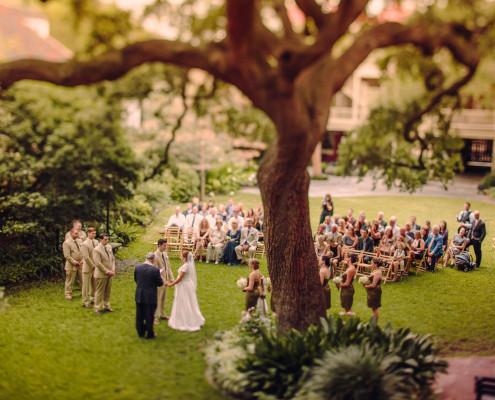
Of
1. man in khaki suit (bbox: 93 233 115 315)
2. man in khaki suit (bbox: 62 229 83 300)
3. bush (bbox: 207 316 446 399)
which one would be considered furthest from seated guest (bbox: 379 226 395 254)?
man in khaki suit (bbox: 62 229 83 300)

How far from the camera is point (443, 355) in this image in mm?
9164

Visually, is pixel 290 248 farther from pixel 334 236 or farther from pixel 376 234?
pixel 376 234

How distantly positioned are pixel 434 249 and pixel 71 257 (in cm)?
1008

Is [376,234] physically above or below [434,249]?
above

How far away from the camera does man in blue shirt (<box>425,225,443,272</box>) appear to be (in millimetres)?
14414

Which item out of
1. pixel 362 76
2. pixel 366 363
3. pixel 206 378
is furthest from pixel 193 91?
pixel 362 76

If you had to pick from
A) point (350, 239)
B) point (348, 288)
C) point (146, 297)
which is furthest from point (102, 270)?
point (350, 239)

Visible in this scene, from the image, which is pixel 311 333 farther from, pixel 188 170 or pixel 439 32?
pixel 188 170

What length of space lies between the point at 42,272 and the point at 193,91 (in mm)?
7335

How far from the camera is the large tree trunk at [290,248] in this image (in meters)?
8.80

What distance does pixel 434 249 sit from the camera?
14461mm

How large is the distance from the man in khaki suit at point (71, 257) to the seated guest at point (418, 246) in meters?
9.26

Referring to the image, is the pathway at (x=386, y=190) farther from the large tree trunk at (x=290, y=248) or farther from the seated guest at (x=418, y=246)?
the large tree trunk at (x=290, y=248)

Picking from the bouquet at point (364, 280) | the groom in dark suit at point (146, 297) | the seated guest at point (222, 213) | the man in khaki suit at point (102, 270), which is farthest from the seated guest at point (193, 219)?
the bouquet at point (364, 280)
